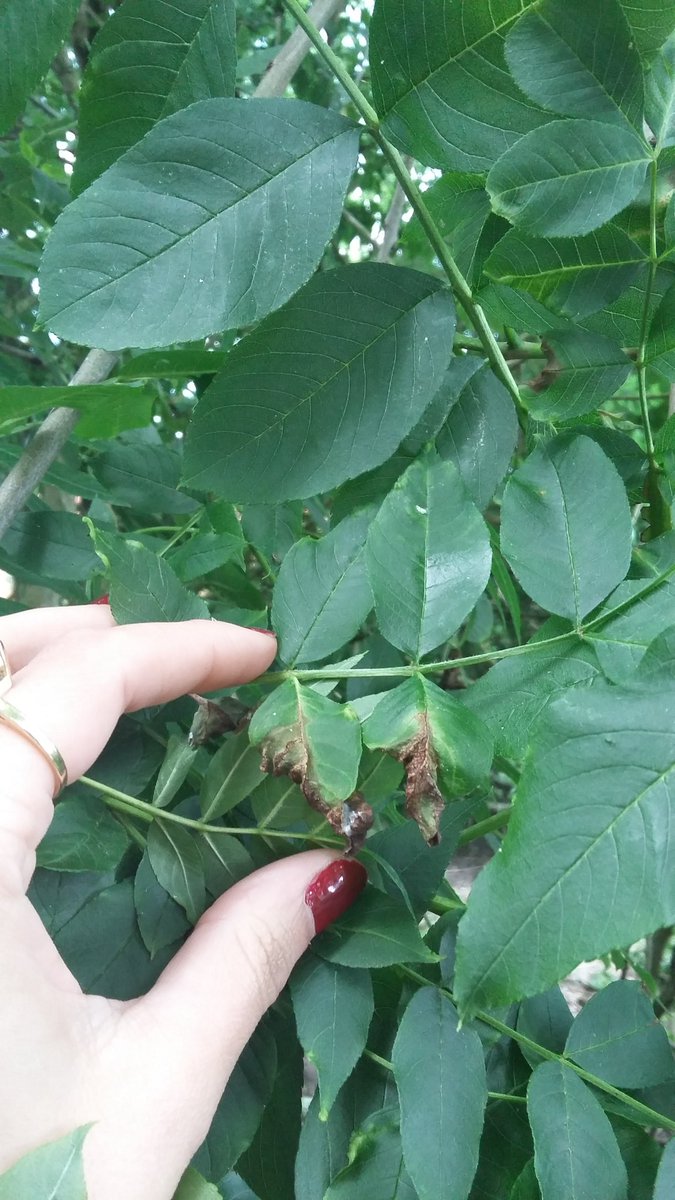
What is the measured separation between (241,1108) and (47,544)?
1.72 ft

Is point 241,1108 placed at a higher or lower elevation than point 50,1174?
lower

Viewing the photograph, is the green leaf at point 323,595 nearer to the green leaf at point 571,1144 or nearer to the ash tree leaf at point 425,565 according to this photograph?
the ash tree leaf at point 425,565

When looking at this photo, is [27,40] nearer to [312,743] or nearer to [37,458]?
[37,458]

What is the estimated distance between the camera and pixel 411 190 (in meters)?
0.53

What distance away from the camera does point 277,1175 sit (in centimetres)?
53

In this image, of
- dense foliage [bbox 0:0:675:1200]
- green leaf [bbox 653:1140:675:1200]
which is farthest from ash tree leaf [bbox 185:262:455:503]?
green leaf [bbox 653:1140:675:1200]

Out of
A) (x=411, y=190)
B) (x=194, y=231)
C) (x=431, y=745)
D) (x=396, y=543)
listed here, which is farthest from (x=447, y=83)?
(x=431, y=745)

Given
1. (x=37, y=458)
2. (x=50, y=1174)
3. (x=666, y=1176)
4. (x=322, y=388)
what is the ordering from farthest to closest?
1. (x=37, y=458)
2. (x=322, y=388)
3. (x=666, y=1176)
4. (x=50, y=1174)

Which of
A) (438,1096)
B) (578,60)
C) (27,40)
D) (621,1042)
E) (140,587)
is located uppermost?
(27,40)

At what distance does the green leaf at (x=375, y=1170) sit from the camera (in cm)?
45

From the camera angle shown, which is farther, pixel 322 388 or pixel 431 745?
pixel 322 388

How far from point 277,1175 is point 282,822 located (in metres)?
0.25

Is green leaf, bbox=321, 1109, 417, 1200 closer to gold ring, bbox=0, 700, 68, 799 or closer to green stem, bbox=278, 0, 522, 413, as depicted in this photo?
gold ring, bbox=0, 700, 68, 799

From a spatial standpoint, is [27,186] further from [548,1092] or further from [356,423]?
[548,1092]
